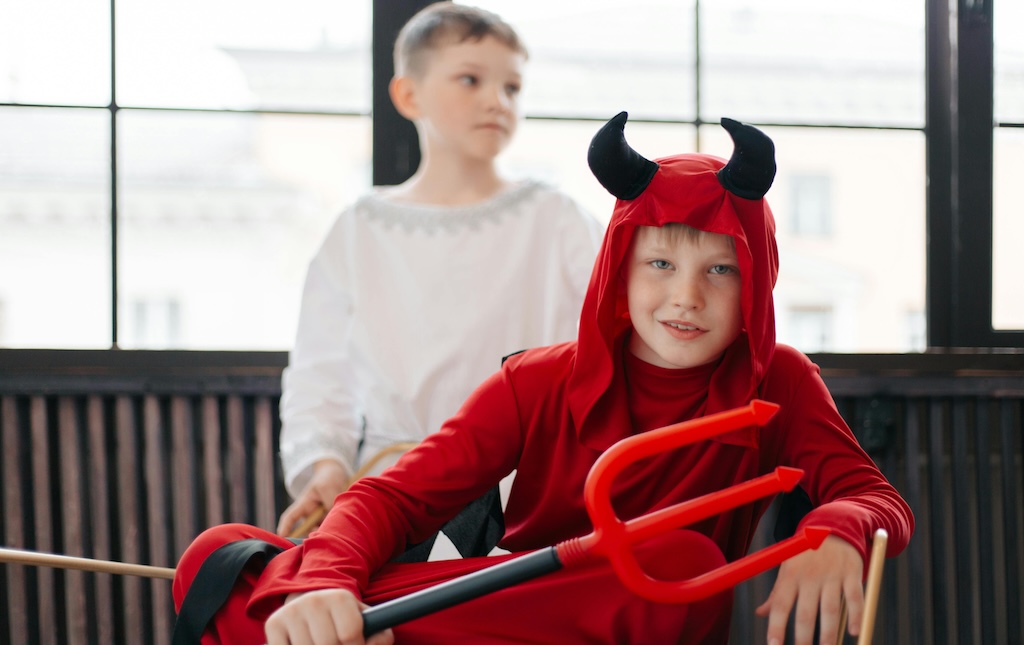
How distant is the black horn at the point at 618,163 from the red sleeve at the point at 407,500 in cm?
26

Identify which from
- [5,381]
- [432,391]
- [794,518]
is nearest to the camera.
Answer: [794,518]

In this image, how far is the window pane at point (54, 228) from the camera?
2.00 meters

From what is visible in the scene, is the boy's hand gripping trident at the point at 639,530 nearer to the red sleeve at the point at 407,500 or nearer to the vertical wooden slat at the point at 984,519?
the red sleeve at the point at 407,500

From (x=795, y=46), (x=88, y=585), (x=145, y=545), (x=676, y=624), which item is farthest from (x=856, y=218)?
(x=88, y=585)

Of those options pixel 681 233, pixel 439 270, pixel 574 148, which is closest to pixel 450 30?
pixel 439 270

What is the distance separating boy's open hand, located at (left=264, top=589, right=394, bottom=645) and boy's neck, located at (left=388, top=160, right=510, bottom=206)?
3.10 feet

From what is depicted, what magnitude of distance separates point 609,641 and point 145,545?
4.59 feet

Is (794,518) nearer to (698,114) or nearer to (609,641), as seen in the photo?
(609,641)

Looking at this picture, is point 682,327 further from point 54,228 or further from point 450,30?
point 54,228

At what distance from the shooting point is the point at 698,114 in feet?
6.81

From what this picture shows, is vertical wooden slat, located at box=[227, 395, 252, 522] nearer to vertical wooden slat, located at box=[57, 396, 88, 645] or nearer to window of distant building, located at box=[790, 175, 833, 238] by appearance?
vertical wooden slat, located at box=[57, 396, 88, 645]

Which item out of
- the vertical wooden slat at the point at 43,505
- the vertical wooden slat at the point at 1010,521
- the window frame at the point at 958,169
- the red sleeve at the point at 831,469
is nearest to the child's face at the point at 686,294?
the red sleeve at the point at 831,469

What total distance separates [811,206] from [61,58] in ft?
5.86

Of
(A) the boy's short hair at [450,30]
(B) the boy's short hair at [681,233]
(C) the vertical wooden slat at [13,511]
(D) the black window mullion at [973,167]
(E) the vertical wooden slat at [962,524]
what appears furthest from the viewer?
(D) the black window mullion at [973,167]
